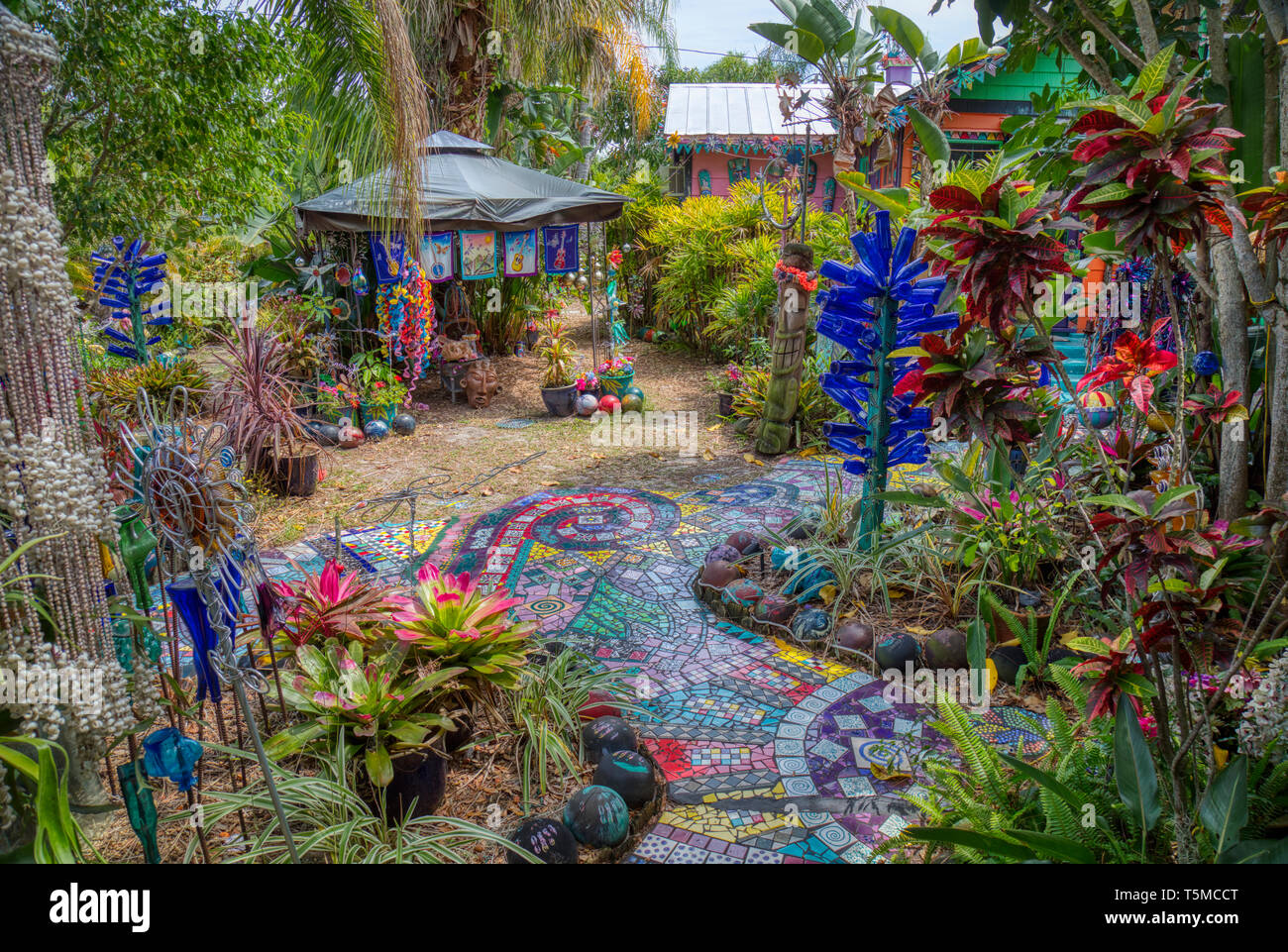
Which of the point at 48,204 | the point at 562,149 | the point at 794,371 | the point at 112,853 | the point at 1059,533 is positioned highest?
the point at 562,149

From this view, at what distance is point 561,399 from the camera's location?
31.3 ft

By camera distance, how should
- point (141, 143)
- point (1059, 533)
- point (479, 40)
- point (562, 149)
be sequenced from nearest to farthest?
point (1059, 533) < point (141, 143) < point (479, 40) < point (562, 149)

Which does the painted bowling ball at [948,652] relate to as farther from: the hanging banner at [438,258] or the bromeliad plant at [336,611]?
the hanging banner at [438,258]

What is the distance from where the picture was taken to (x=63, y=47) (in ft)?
16.9

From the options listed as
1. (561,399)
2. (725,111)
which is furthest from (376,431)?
(725,111)

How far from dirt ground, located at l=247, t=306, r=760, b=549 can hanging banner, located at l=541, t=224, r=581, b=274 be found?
5.09ft

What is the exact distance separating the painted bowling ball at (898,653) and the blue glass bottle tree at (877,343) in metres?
0.77

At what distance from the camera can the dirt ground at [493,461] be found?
6.50 metres

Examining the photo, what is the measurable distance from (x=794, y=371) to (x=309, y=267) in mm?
5233

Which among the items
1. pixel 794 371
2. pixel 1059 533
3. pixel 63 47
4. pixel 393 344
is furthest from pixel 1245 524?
pixel 393 344

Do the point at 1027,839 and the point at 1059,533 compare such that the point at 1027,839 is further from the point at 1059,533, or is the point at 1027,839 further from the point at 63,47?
the point at 63,47

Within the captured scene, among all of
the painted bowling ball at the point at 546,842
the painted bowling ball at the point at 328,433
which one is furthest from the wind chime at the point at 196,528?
the painted bowling ball at the point at 328,433

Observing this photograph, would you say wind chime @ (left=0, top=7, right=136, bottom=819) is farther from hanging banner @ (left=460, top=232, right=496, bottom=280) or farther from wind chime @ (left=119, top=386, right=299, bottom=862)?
hanging banner @ (left=460, top=232, right=496, bottom=280)

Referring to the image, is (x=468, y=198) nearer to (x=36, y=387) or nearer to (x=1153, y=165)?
(x=36, y=387)
